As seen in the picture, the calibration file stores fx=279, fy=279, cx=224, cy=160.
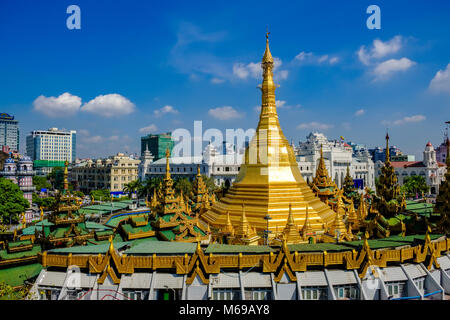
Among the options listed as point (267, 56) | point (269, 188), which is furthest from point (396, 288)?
point (267, 56)

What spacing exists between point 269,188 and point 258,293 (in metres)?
11.7

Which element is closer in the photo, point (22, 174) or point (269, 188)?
Result: point (269, 188)

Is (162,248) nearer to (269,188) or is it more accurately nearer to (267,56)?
(269,188)

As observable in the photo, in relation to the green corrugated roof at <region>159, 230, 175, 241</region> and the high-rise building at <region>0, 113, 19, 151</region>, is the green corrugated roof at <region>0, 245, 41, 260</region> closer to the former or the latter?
the green corrugated roof at <region>159, 230, 175, 241</region>

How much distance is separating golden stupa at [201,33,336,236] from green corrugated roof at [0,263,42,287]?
1126 centimetres

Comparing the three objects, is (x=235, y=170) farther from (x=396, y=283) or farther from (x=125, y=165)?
(x=396, y=283)

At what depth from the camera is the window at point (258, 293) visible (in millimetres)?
10484

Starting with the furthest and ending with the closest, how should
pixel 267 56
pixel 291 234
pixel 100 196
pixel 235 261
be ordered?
pixel 100 196, pixel 267 56, pixel 291 234, pixel 235 261

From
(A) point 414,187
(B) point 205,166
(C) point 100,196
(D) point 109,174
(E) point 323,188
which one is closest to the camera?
(E) point 323,188

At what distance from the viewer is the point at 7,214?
3434 centimetres

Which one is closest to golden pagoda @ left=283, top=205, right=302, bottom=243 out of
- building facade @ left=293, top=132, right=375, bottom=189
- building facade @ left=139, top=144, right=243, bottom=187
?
building facade @ left=139, top=144, right=243, bottom=187

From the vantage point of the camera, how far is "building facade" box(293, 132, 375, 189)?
86794 mm

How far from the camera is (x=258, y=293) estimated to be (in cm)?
1053

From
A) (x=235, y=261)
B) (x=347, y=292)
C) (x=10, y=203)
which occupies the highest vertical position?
(x=235, y=261)
